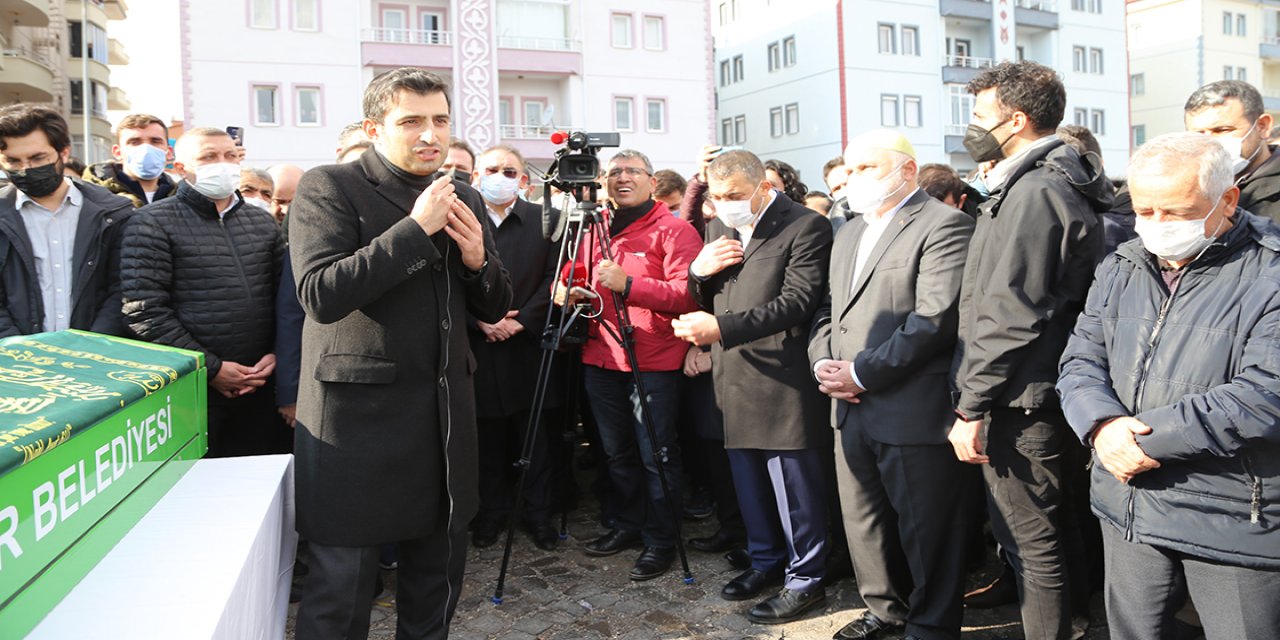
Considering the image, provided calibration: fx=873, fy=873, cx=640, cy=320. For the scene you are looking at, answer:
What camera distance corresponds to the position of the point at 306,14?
24734mm

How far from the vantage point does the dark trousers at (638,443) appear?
4672 mm

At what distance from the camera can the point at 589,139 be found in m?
4.20

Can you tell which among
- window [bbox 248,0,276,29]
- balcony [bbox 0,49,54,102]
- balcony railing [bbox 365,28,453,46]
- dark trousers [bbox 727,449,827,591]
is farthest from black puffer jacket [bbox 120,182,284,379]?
balcony railing [bbox 365,28,453,46]

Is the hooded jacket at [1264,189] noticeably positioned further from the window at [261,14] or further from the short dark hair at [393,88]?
the window at [261,14]

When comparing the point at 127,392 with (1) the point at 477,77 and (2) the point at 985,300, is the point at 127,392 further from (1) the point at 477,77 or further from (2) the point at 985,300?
(1) the point at 477,77

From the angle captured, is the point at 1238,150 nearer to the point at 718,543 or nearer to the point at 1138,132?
the point at 718,543

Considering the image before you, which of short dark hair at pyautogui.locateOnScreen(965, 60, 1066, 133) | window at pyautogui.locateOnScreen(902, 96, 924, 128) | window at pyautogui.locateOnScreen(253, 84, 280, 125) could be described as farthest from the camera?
window at pyautogui.locateOnScreen(902, 96, 924, 128)

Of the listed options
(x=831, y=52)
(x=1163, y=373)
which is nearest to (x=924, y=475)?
(x=1163, y=373)

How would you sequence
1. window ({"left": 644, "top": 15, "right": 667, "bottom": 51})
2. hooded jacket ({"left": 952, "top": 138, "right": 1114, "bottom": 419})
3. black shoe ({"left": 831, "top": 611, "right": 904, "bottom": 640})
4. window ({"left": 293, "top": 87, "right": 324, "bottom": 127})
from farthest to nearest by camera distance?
window ({"left": 644, "top": 15, "right": 667, "bottom": 51}) < window ({"left": 293, "top": 87, "right": 324, "bottom": 127}) < black shoe ({"left": 831, "top": 611, "right": 904, "bottom": 640}) < hooded jacket ({"left": 952, "top": 138, "right": 1114, "bottom": 419})

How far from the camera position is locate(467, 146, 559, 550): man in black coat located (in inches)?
196

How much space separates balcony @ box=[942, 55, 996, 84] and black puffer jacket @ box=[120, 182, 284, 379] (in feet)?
106

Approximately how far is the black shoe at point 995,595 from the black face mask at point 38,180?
442cm

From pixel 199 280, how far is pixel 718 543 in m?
2.98

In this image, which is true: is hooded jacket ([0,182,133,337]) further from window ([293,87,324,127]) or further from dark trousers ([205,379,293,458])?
window ([293,87,324,127])
